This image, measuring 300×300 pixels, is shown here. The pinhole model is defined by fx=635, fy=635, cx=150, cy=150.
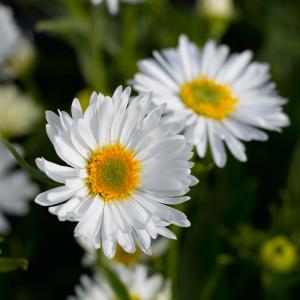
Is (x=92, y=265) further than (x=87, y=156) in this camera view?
Yes

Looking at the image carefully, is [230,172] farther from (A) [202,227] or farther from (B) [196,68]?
(B) [196,68]

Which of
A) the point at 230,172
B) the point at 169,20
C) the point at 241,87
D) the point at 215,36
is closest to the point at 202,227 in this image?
the point at 230,172

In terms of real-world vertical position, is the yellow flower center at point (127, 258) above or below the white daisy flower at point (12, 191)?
below

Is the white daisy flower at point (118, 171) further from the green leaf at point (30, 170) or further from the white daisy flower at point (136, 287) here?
the white daisy flower at point (136, 287)

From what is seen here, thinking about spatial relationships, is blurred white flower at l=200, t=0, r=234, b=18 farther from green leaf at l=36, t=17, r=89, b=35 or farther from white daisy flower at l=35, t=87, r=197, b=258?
white daisy flower at l=35, t=87, r=197, b=258

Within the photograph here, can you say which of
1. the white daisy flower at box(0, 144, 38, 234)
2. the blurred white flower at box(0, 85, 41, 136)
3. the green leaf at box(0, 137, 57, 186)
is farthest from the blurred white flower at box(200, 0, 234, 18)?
the green leaf at box(0, 137, 57, 186)

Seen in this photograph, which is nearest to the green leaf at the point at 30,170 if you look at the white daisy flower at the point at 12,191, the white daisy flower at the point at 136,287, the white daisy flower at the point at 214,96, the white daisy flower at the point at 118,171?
the white daisy flower at the point at 118,171

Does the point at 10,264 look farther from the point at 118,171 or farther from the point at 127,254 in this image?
the point at 127,254
